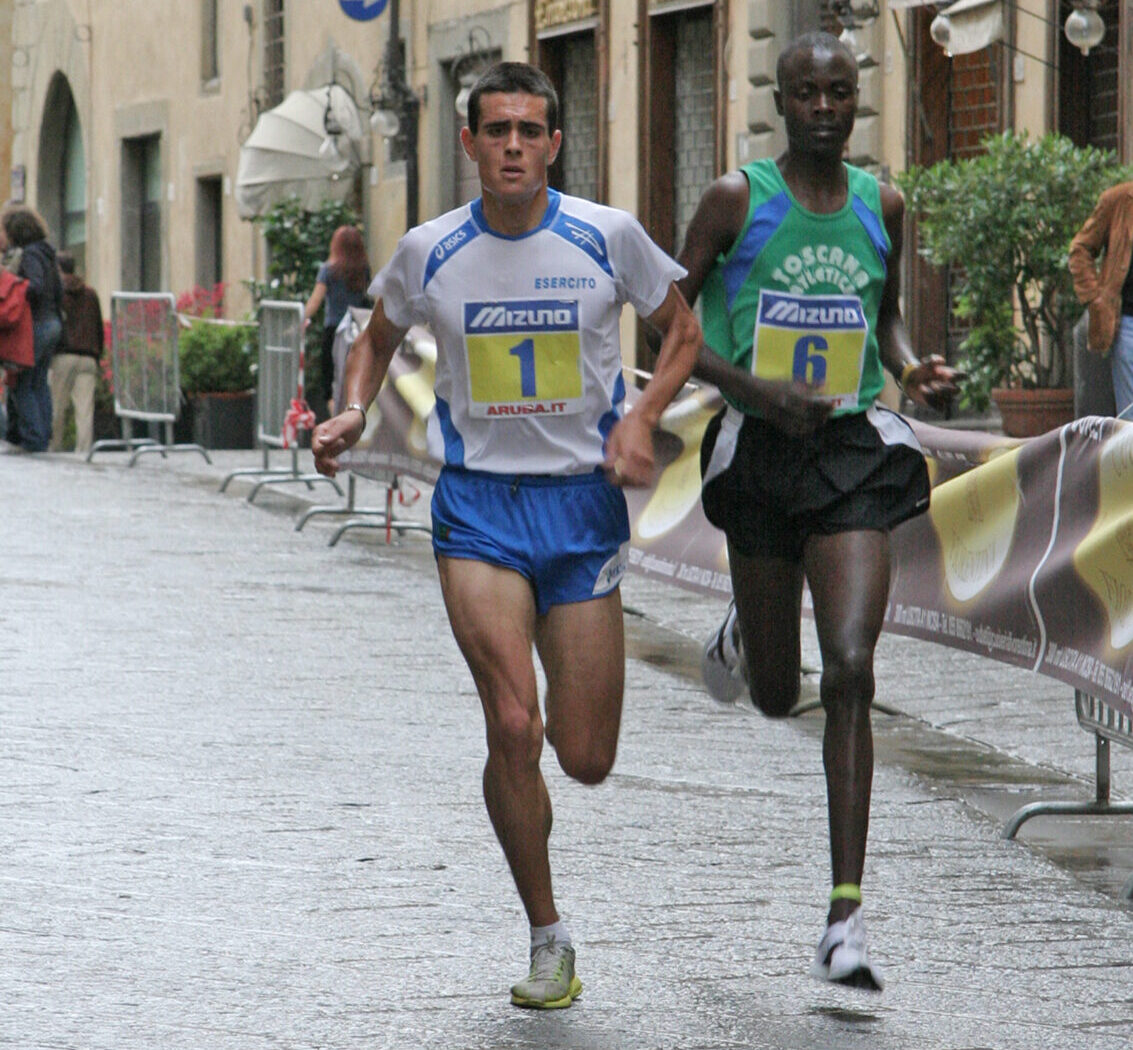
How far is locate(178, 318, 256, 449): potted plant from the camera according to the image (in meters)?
23.0

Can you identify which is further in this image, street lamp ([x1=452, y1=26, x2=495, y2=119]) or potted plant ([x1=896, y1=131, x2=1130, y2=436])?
street lamp ([x1=452, y1=26, x2=495, y2=119])

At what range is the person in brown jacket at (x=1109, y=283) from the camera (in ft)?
42.5

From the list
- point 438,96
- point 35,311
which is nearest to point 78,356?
point 35,311

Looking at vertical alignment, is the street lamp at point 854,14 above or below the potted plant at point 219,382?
above

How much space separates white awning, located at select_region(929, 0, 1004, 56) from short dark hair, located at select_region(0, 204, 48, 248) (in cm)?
785

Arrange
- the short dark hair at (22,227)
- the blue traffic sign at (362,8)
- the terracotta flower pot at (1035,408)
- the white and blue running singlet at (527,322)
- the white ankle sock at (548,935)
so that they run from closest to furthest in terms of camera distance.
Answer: the white ankle sock at (548,935) → the white and blue running singlet at (527,322) → the terracotta flower pot at (1035,408) → the short dark hair at (22,227) → the blue traffic sign at (362,8)

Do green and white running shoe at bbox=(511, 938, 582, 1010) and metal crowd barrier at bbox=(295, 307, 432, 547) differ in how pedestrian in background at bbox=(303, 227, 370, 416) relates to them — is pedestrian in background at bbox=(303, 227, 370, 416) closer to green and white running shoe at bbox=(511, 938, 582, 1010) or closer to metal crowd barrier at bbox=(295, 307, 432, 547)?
metal crowd barrier at bbox=(295, 307, 432, 547)

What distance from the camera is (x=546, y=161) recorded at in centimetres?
505

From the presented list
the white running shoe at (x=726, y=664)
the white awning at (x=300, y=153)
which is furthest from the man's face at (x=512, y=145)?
the white awning at (x=300, y=153)

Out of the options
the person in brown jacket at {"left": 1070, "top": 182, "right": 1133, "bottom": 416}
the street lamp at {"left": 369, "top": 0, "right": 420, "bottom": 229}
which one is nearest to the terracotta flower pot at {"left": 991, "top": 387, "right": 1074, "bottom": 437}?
the person in brown jacket at {"left": 1070, "top": 182, "right": 1133, "bottom": 416}

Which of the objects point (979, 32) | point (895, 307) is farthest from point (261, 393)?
point (895, 307)

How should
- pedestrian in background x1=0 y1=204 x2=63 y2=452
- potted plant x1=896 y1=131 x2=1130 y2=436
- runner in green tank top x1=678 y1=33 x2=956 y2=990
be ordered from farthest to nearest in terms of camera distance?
pedestrian in background x1=0 y1=204 x2=63 y2=452 < potted plant x1=896 y1=131 x2=1130 y2=436 < runner in green tank top x1=678 y1=33 x2=956 y2=990

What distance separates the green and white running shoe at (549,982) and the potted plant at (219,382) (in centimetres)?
1836

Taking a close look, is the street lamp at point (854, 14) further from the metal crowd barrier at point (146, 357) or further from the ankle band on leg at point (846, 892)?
the ankle band on leg at point (846, 892)
